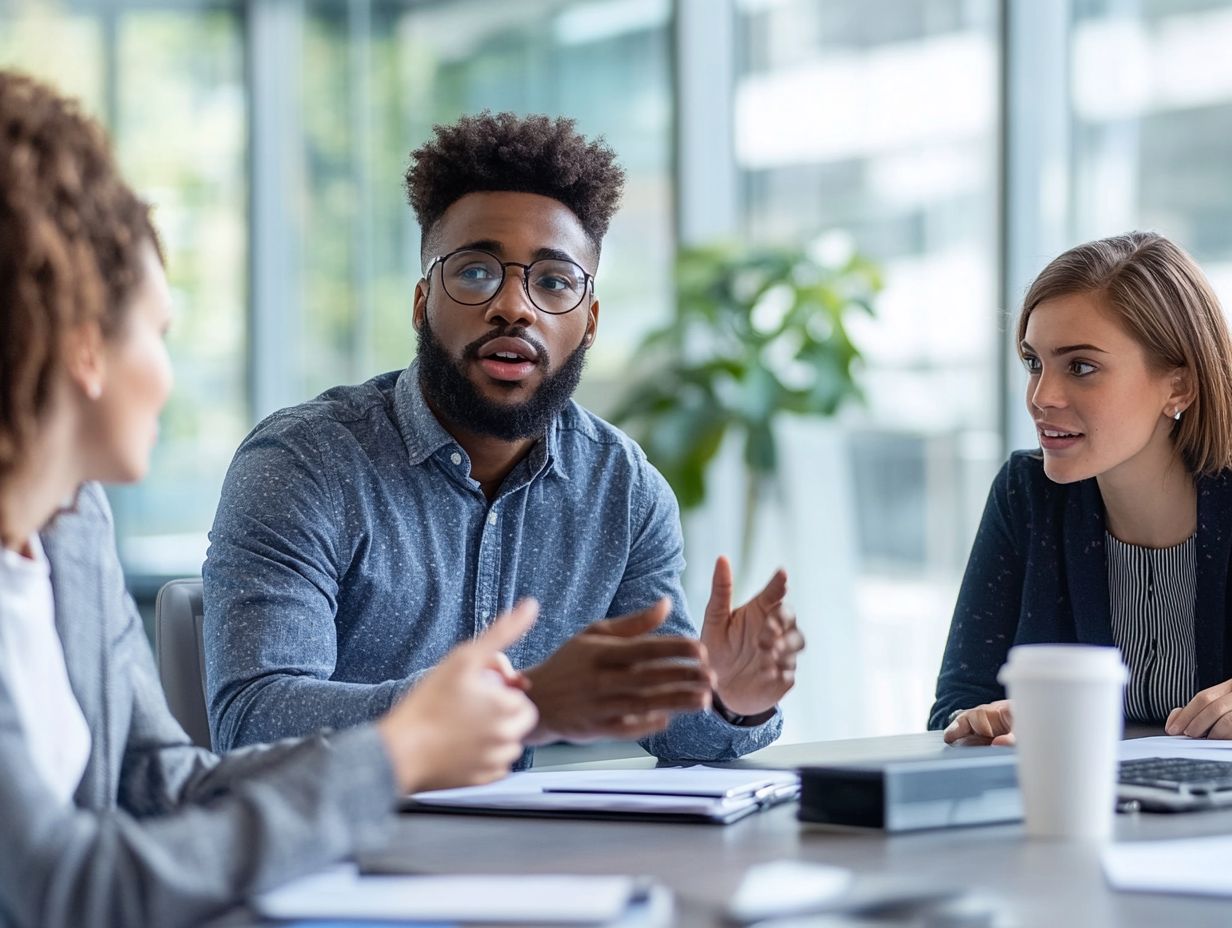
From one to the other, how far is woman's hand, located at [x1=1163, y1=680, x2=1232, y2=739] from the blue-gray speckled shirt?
0.49m

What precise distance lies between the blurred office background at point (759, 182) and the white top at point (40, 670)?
2.76 meters

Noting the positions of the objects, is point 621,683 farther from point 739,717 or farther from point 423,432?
point 423,432

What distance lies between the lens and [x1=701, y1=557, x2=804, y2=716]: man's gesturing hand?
5.24 feet

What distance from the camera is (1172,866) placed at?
110 cm

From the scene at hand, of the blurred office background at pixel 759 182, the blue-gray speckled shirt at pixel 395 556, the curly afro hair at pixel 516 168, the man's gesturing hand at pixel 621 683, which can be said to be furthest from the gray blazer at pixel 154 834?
the blurred office background at pixel 759 182

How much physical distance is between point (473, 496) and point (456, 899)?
105 centimetres

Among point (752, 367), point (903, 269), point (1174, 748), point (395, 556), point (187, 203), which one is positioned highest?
point (187, 203)

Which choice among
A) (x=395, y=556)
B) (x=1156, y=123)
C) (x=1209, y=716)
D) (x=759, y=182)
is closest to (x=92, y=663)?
(x=395, y=556)

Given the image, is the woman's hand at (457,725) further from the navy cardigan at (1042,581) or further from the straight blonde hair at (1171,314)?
the straight blonde hair at (1171,314)

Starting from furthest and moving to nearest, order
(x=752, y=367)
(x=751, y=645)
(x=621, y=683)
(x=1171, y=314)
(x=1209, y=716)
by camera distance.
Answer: (x=752, y=367) → (x=1171, y=314) → (x=1209, y=716) → (x=751, y=645) → (x=621, y=683)

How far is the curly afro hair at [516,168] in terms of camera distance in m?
2.06

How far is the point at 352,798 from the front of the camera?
102 centimetres

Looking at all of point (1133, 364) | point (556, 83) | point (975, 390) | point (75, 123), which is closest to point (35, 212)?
point (75, 123)

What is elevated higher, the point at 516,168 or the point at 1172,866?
the point at 516,168
